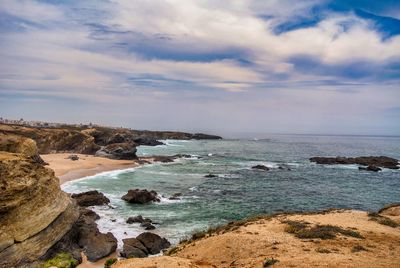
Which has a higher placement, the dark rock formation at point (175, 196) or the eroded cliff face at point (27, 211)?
the eroded cliff face at point (27, 211)

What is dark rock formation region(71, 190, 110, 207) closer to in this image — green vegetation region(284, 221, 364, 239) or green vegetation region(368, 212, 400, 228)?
green vegetation region(284, 221, 364, 239)

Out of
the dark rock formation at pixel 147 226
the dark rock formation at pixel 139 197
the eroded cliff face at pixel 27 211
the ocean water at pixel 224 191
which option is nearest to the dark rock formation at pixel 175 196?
the ocean water at pixel 224 191

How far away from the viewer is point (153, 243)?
2919cm

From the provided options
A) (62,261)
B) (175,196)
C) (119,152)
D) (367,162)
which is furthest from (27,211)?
(367,162)

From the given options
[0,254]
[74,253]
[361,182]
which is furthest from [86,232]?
[361,182]

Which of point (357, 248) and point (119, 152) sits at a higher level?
point (357, 248)

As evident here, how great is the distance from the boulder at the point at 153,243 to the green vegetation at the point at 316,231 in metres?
10.4

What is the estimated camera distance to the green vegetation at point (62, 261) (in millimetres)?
23453

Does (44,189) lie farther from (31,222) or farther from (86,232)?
(86,232)

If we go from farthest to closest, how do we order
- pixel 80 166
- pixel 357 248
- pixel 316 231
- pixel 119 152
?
pixel 119 152, pixel 80 166, pixel 316 231, pixel 357 248

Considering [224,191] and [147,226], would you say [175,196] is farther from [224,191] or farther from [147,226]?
[147,226]

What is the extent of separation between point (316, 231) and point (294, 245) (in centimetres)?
312

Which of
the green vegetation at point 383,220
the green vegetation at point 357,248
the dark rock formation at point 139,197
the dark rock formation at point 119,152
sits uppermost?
the green vegetation at point 357,248

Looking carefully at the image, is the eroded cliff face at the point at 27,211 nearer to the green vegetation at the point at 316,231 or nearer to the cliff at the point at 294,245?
the cliff at the point at 294,245
